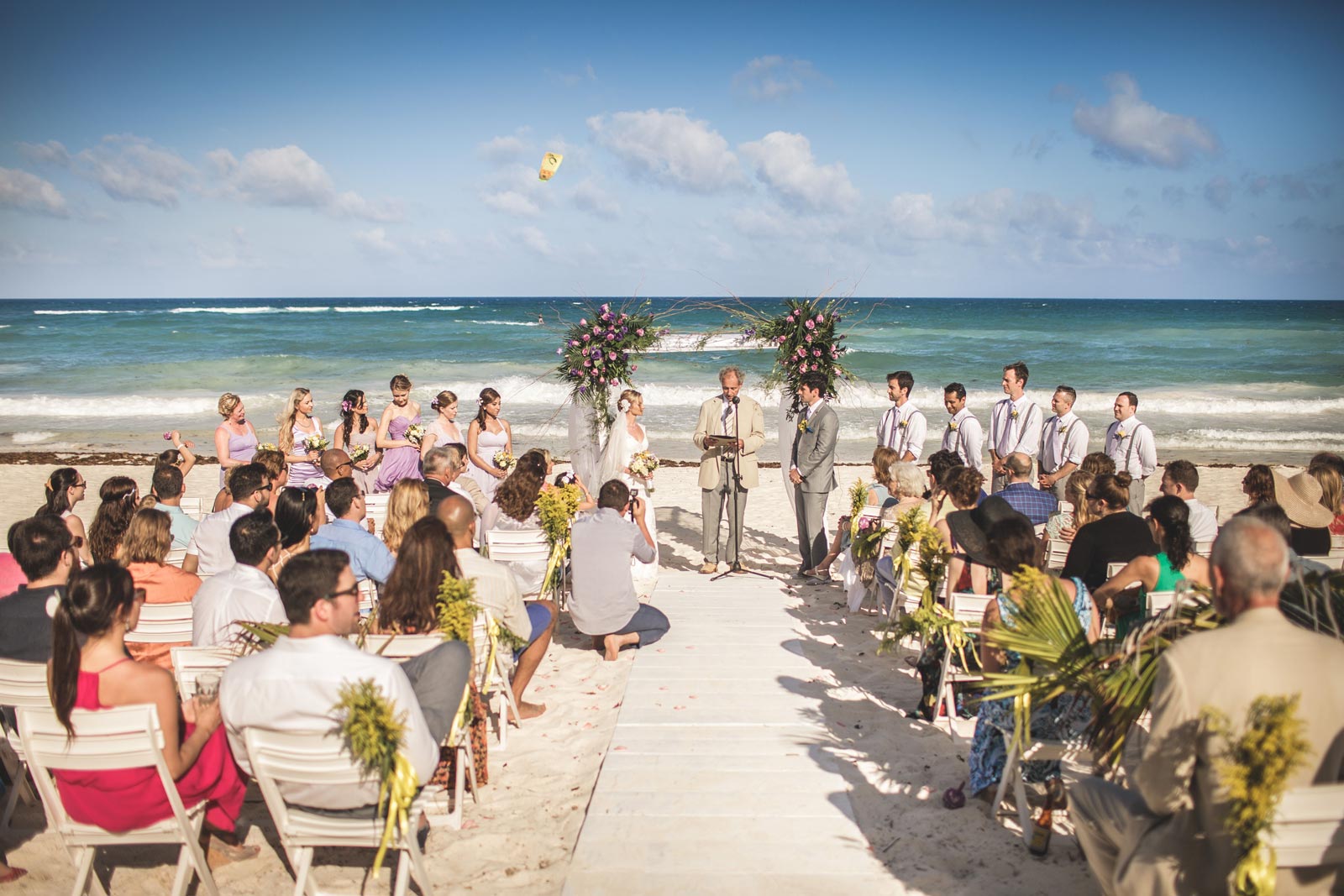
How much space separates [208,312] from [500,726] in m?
67.7

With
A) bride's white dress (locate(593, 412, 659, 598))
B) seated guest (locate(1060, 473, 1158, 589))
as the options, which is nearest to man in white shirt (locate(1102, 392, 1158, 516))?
seated guest (locate(1060, 473, 1158, 589))

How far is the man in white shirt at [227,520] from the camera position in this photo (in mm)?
5520

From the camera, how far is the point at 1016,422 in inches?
360

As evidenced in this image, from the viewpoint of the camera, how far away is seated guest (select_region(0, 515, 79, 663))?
13.5 feet

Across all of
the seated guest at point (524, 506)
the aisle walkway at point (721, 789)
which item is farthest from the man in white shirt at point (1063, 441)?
the seated guest at point (524, 506)

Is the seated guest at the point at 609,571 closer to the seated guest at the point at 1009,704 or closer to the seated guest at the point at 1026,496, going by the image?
the seated guest at the point at 1009,704

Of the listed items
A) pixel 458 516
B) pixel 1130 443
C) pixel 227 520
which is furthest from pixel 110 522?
pixel 1130 443

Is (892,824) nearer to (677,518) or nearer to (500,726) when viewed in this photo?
(500,726)

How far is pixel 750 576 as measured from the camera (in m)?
8.87

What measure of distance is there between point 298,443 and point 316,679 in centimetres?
600

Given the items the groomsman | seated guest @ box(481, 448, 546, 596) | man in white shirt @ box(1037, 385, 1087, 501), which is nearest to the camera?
seated guest @ box(481, 448, 546, 596)

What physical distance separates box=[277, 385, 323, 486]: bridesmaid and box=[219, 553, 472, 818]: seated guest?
552cm

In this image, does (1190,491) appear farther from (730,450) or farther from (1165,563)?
(730,450)

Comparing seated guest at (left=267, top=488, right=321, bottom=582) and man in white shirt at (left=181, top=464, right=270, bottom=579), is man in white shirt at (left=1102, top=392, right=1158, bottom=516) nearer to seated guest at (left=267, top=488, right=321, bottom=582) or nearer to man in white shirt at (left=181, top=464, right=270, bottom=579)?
seated guest at (left=267, top=488, right=321, bottom=582)
